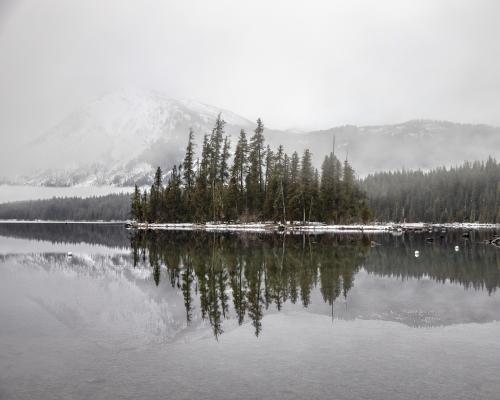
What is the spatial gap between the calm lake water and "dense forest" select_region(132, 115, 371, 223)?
65732mm

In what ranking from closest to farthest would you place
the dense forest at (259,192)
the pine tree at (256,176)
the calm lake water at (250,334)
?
the calm lake water at (250,334) → the dense forest at (259,192) → the pine tree at (256,176)

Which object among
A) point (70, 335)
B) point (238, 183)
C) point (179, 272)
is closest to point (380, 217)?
point (238, 183)

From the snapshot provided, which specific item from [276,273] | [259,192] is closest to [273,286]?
[276,273]

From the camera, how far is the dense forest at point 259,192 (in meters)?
93.0

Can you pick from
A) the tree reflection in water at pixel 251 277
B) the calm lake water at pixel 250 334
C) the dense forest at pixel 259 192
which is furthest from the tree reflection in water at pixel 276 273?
the dense forest at pixel 259 192

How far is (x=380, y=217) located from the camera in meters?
193

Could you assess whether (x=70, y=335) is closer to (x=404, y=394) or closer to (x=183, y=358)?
(x=183, y=358)

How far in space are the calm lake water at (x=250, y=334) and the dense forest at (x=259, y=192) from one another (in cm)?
6573

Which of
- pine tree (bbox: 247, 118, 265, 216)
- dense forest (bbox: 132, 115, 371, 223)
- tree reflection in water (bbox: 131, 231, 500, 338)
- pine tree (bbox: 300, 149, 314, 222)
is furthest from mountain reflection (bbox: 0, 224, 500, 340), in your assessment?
pine tree (bbox: 247, 118, 265, 216)

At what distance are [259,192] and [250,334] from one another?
268 feet

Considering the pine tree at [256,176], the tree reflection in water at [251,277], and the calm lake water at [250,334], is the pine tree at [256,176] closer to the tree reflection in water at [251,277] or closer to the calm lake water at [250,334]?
the tree reflection in water at [251,277]

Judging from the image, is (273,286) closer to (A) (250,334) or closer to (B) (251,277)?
(B) (251,277)

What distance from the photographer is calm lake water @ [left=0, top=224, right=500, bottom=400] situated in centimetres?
944

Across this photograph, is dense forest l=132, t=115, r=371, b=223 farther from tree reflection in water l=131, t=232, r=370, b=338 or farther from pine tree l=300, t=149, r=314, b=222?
tree reflection in water l=131, t=232, r=370, b=338
